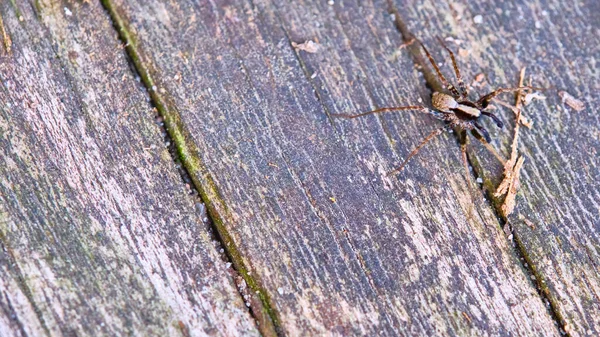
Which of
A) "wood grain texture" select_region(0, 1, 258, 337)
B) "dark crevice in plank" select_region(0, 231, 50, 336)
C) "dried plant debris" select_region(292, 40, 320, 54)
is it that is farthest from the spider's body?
"dark crevice in plank" select_region(0, 231, 50, 336)

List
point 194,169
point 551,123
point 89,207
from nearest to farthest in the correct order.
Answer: point 89,207 < point 194,169 < point 551,123

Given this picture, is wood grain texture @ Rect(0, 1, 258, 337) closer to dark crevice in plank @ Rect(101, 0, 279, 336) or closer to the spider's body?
dark crevice in plank @ Rect(101, 0, 279, 336)

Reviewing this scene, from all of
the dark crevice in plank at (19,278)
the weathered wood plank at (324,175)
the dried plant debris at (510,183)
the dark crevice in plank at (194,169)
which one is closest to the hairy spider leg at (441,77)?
the weathered wood plank at (324,175)

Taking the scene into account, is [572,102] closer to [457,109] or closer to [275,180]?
[457,109]

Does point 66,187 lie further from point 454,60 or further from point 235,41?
point 454,60

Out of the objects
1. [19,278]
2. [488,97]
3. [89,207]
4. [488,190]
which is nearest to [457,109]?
[488,97]
